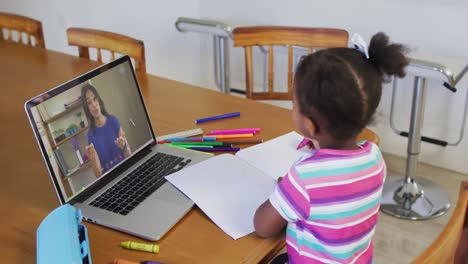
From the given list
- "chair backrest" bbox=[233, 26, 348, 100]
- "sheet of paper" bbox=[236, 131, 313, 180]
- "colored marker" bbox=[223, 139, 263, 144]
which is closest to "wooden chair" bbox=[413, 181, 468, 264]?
"sheet of paper" bbox=[236, 131, 313, 180]

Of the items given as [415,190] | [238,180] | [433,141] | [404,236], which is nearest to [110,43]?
[238,180]

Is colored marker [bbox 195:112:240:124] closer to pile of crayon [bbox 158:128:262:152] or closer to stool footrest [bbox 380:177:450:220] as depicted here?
pile of crayon [bbox 158:128:262:152]

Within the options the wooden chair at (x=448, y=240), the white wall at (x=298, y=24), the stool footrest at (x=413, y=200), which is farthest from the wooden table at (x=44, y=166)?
the stool footrest at (x=413, y=200)

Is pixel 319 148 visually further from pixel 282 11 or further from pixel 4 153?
pixel 282 11

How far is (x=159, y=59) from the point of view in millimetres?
3459

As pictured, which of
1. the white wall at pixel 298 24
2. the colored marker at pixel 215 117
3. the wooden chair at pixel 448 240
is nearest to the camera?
the wooden chair at pixel 448 240

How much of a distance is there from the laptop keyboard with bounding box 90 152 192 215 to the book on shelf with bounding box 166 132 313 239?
37 millimetres

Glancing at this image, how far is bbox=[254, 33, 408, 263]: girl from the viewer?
3.10 feet

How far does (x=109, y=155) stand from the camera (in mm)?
1201

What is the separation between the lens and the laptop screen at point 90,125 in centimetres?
106

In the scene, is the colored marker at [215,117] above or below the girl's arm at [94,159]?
below

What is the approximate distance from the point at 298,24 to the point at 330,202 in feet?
7.35

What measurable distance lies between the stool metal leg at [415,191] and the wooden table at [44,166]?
1090 millimetres

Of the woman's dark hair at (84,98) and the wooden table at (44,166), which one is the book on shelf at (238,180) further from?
the woman's dark hair at (84,98)
